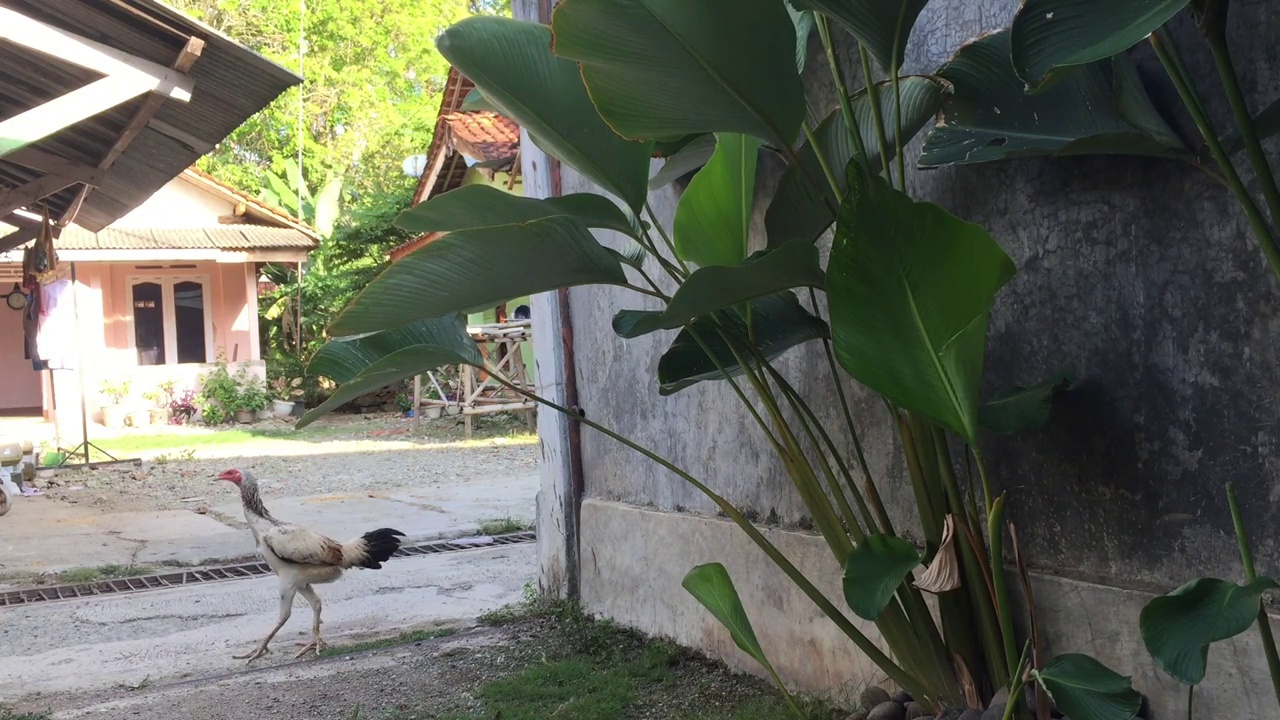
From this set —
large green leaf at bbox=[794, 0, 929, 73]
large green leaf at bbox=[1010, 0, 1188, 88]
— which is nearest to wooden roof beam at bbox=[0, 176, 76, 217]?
large green leaf at bbox=[794, 0, 929, 73]

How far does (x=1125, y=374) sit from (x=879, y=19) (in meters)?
1.00

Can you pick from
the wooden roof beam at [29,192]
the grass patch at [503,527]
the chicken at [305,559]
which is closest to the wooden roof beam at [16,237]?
the wooden roof beam at [29,192]

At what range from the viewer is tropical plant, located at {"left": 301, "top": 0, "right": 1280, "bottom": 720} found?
205 cm

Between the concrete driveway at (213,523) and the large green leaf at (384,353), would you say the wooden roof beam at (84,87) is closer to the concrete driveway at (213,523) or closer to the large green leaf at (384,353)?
the concrete driveway at (213,523)

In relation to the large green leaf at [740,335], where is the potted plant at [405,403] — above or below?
below

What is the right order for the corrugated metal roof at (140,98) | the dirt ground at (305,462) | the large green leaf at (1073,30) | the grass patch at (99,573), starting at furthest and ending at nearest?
the dirt ground at (305,462)
the grass patch at (99,573)
the corrugated metal roof at (140,98)
the large green leaf at (1073,30)

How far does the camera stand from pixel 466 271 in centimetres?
239

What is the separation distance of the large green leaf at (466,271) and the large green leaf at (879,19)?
719 mm

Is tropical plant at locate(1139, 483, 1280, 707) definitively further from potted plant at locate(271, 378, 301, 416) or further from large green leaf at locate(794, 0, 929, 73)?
potted plant at locate(271, 378, 301, 416)

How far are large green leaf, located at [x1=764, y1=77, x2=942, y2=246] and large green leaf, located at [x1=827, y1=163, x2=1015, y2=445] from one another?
0.49m

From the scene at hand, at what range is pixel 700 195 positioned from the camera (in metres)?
2.62

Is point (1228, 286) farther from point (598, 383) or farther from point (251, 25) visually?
point (251, 25)

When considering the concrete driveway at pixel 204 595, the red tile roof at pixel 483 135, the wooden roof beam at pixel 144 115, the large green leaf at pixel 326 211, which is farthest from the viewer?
the large green leaf at pixel 326 211

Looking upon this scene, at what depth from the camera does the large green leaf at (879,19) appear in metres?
2.13
